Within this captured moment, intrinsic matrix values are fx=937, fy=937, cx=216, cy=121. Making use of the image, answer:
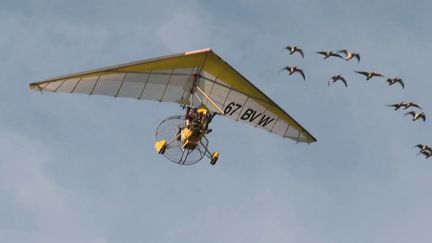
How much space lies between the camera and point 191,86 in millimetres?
49156

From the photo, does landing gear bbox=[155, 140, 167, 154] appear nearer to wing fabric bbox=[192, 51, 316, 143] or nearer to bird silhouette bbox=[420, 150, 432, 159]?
wing fabric bbox=[192, 51, 316, 143]

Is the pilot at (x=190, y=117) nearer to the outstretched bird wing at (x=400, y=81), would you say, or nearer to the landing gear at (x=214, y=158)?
the landing gear at (x=214, y=158)

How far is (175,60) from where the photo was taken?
47219mm

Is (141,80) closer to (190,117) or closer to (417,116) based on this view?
(190,117)

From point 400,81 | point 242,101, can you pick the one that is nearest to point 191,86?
point 242,101

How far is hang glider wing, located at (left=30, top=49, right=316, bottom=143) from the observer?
151 ft

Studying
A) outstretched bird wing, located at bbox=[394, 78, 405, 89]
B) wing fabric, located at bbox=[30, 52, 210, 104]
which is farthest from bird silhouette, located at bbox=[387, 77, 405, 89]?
wing fabric, located at bbox=[30, 52, 210, 104]

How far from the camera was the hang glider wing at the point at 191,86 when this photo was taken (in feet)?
151

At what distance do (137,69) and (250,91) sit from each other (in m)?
6.93

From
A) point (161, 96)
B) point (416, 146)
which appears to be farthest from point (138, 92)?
point (416, 146)

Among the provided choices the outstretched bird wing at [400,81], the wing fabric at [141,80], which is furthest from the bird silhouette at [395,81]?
the wing fabric at [141,80]

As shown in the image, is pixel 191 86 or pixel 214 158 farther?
pixel 191 86

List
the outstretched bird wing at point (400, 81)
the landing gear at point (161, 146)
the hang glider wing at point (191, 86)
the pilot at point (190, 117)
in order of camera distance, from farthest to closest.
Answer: the outstretched bird wing at point (400, 81) → the hang glider wing at point (191, 86) → the landing gear at point (161, 146) → the pilot at point (190, 117)

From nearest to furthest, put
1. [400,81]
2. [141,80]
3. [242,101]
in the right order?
[141,80] → [242,101] → [400,81]
